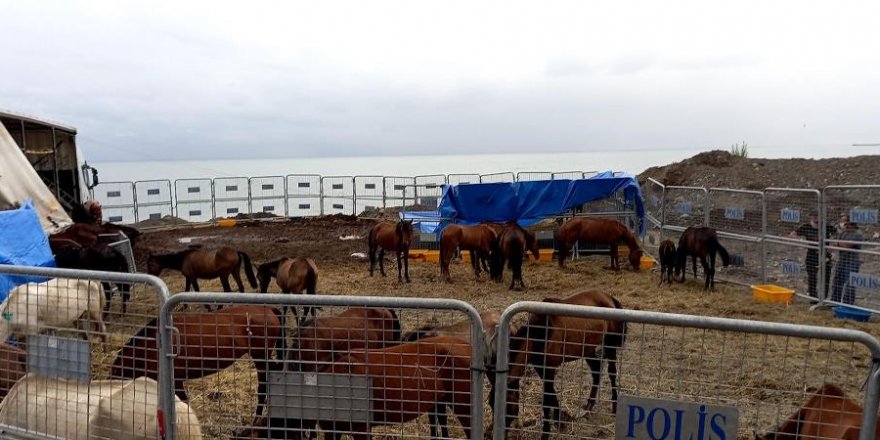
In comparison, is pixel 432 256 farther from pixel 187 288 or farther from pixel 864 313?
pixel 864 313

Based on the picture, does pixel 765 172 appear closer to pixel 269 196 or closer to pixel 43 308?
pixel 269 196

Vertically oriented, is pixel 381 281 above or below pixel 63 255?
below

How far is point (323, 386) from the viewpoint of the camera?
3.39 metres

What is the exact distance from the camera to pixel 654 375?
255 inches

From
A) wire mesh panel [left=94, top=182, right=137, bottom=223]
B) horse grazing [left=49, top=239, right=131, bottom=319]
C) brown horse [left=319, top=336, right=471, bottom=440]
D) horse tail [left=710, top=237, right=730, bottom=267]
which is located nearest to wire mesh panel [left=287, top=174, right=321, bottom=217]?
wire mesh panel [left=94, top=182, right=137, bottom=223]

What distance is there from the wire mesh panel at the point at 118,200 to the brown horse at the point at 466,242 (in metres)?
15.5

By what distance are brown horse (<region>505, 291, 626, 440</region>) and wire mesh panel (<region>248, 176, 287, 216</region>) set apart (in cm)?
2211

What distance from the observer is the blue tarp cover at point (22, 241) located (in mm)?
9195

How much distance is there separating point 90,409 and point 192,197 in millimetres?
23203

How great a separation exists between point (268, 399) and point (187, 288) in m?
8.73

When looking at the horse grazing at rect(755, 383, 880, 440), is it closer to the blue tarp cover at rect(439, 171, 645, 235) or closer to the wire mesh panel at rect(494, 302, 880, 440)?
the wire mesh panel at rect(494, 302, 880, 440)

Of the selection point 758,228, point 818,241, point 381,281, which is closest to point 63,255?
point 381,281

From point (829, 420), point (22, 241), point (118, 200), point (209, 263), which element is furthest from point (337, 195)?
point (829, 420)

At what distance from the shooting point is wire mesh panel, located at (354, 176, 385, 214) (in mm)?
25672
